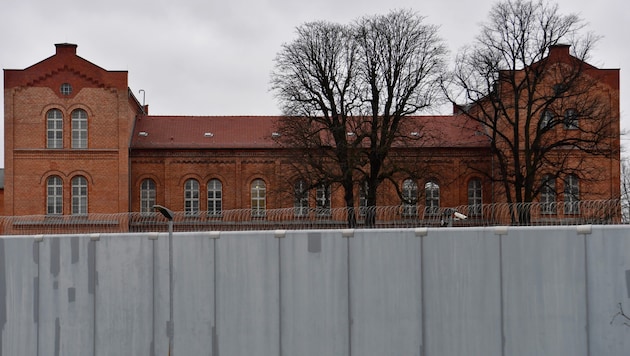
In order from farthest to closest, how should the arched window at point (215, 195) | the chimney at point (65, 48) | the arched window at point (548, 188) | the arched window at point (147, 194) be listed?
the arched window at point (215, 195)
the arched window at point (147, 194)
the chimney at point (65, 48)
the arched window at point (548, 188)

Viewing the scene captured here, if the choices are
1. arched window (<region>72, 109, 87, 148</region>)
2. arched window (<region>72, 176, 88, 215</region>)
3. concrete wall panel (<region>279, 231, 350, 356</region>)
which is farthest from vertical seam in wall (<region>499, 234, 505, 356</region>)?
arched window (<region>72, 109, 87, 148</region>)

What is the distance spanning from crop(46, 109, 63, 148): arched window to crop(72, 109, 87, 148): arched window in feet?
2.10

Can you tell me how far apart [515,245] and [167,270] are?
6106 millimetres

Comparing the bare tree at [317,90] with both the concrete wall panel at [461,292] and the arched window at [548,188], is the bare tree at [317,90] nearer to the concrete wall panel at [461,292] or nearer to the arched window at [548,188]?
the arched window at [548,188]

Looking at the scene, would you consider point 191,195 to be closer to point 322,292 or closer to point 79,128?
point 79,128

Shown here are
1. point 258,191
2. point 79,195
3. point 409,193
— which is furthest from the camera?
point 258,191

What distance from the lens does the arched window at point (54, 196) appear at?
A: 3556 cm

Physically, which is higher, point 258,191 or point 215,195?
point 258,191

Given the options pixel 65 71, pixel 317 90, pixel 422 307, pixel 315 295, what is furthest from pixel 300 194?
pixel 422 307

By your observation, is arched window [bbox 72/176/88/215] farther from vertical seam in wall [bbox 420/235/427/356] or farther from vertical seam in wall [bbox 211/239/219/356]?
vertical seam in wall [bbox 420/235/427/356]

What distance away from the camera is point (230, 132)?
39.7m

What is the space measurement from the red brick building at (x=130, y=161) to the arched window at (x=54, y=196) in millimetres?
50

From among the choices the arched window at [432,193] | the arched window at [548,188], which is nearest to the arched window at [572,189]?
the arched window at [548,188]

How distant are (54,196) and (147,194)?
15.3 feet
